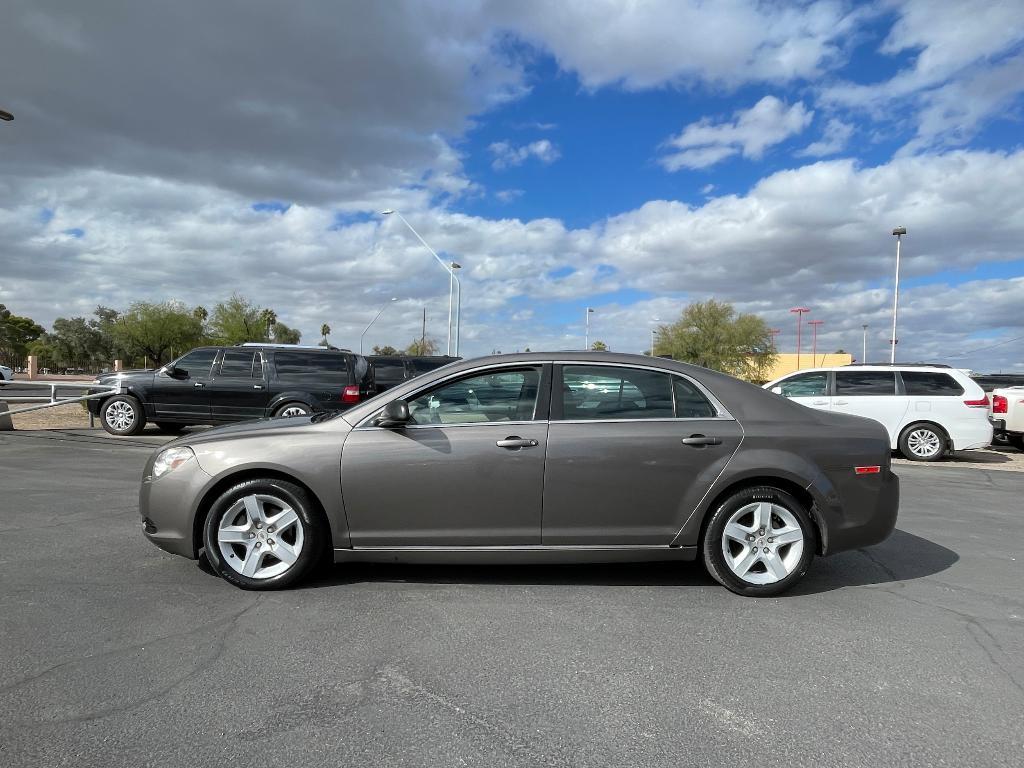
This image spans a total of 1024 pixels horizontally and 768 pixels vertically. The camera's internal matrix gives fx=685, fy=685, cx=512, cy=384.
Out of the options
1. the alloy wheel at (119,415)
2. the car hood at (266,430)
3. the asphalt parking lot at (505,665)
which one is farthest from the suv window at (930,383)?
the alloy wheel at (119,415)

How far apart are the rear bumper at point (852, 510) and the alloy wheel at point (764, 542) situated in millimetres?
203

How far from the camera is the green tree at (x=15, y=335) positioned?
7656cm

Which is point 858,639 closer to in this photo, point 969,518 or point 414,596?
point 414,596

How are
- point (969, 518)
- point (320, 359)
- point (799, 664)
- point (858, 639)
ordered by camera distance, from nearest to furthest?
point (799, 664) < point (858, 639) < point (969, 518) < point (320, 359)

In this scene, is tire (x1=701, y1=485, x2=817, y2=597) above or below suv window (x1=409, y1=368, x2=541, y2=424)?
below

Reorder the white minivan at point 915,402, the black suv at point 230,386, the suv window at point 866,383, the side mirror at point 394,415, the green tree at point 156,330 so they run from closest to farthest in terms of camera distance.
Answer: the side mirror at point 394,415 → the white minivan at point 915,402 → the suv window at point 866,383 → the black suv at point 230,386 → the green tree at point 156,330

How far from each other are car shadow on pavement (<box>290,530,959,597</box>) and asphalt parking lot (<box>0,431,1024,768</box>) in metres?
0.02

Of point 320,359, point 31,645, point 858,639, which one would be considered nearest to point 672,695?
point 858,639

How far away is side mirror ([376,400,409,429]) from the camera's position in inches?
166

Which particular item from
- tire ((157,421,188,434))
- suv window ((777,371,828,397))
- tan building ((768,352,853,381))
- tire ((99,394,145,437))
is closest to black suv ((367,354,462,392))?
tire ((157,421,188,434))

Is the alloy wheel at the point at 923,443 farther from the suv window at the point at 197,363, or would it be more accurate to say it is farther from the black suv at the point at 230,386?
the suv window at the point at 197,363

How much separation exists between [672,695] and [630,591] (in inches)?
54.3

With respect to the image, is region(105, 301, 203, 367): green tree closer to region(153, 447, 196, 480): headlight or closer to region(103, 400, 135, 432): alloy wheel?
region(103, 400, 135, 432): alloy wheel

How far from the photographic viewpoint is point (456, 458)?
13.8ft
